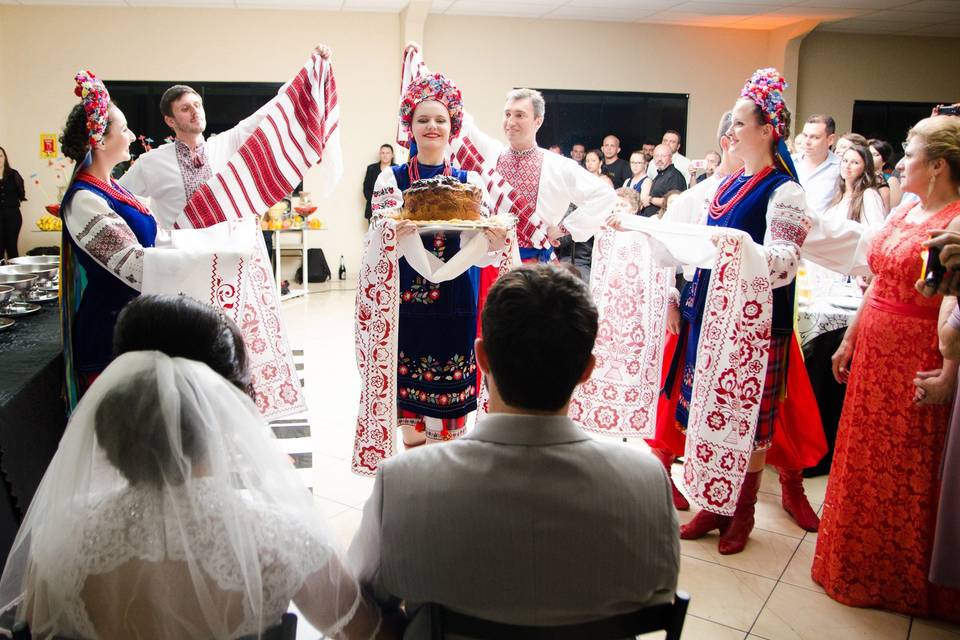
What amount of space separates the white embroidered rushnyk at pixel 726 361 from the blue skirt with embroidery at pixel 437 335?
740mm

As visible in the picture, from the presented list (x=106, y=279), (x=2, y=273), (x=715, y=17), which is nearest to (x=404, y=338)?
(x=106, y=279)

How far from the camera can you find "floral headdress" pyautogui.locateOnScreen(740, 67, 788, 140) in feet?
8.03

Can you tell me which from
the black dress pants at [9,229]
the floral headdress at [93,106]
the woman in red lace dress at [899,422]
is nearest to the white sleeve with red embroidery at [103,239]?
the floral headdress at [93,106]

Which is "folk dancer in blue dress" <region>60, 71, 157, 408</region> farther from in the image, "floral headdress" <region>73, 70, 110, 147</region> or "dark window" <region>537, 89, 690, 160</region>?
"dark window" <region>537, 89, 690, 160</region>

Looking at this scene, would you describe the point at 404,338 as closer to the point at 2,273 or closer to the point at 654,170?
the point at 2,273

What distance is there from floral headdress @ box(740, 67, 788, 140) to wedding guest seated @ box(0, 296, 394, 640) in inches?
79.4

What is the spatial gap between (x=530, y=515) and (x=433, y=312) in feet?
4.94

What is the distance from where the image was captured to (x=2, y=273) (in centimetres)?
325

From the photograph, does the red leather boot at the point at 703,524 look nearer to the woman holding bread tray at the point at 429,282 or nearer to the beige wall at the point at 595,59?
the woman holding bread tray at the point at 429,282

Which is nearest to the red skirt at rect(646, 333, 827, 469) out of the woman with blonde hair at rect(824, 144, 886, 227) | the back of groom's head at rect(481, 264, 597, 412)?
the woman with blonde hair at rect(824, 144, 886, 227)

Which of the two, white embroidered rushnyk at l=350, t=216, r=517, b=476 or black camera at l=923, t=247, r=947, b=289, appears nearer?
black camera at l=923, t=247, r=947, b=289

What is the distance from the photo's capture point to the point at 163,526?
1.04 meters

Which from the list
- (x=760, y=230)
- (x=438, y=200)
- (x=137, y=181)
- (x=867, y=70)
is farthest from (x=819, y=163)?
(x=867, y=70)

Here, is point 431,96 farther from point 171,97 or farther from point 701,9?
point 701,9
